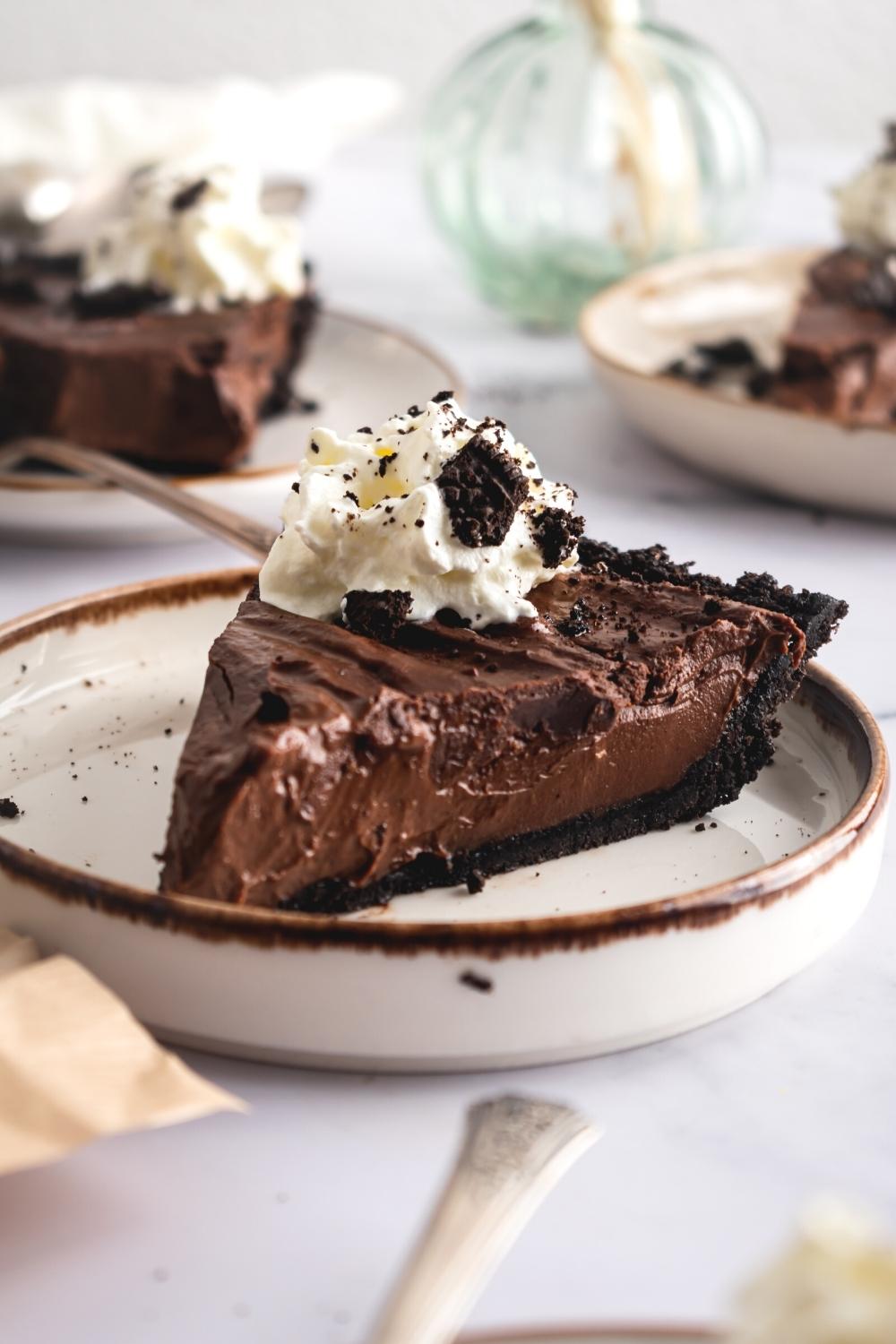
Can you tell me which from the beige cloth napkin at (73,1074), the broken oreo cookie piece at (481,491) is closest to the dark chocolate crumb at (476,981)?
the beige cloth napkin at (73,1074)

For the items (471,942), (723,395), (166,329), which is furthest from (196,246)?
(471,942)

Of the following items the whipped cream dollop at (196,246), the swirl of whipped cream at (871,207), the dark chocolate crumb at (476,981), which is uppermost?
the swirl of whipped cream at (871,207)

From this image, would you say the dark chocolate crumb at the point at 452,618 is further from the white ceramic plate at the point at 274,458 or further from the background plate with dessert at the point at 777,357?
the background plate with dessert at the point at 777,357

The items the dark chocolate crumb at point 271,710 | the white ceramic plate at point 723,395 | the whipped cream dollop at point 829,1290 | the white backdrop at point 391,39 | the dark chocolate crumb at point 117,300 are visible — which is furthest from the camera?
the white backdrop at point 391,39

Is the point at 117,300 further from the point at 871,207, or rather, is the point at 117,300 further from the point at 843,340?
the point at 871,207

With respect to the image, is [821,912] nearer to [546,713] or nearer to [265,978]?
[546,713]
